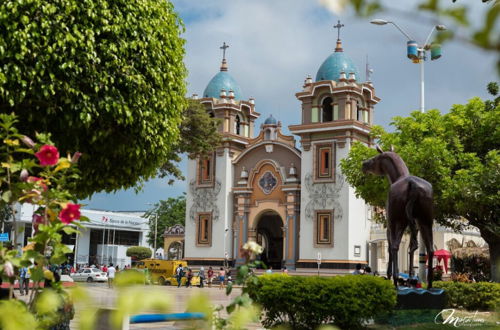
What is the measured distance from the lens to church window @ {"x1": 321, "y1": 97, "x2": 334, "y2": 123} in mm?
42875

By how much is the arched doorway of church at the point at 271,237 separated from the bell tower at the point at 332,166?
6343 mm

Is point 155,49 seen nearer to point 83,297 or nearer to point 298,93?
point 83,297

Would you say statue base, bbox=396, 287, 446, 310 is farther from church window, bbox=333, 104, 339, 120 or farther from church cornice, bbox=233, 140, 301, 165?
church cornice, bbox=233, 140, 301, 165

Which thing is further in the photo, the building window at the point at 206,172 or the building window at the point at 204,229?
the building window at the point at 206,172

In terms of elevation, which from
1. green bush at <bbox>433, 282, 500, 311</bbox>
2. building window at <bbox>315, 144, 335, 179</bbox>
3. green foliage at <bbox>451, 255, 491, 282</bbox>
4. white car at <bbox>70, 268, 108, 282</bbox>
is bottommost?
white car at <bbox>70, 268, 108, 282</bbox>

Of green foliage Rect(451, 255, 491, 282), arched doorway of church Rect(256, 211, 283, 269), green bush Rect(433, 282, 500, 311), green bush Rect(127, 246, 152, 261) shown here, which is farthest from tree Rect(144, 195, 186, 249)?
green bush Rect(433, 282, 500, 311)

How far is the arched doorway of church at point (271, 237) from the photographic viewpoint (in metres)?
47.6

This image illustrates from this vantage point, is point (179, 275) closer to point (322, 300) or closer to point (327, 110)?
point (327, 110)

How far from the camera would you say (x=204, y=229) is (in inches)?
1812

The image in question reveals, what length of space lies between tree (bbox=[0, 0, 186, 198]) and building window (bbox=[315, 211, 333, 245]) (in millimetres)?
30548

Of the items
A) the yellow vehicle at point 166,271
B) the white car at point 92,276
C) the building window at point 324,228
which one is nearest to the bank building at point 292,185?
the building window at point 324,228

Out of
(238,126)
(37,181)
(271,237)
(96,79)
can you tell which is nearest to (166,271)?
(271,237)

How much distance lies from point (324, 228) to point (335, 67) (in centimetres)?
1151

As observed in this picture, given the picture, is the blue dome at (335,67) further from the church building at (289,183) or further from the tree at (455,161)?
the tree at (455,161)
